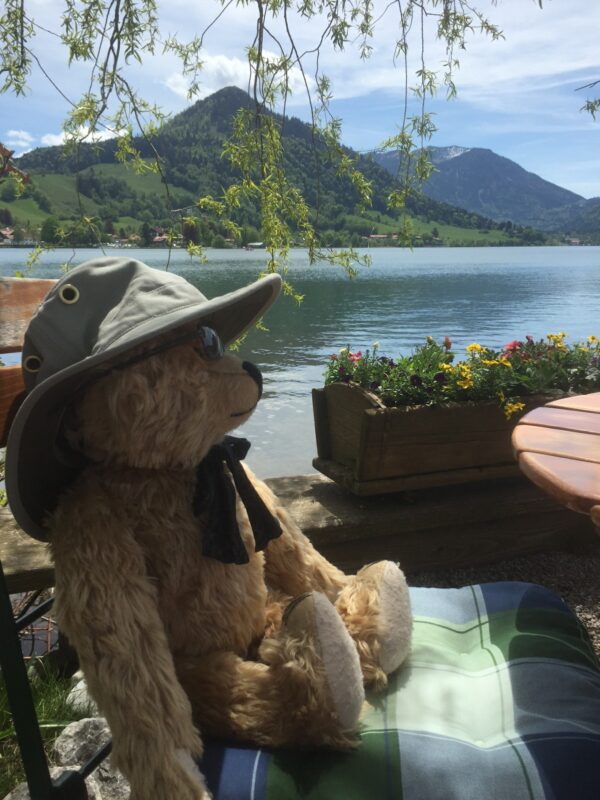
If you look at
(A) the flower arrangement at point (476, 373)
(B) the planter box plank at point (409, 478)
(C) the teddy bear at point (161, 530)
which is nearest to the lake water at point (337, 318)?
(A) the flower arrangement at point (476, 373)

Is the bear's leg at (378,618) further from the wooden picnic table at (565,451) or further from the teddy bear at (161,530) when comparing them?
the wooden picnic table at (565,451)

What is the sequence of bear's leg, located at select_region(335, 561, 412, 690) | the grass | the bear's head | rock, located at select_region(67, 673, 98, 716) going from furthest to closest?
rock, located at select_region(67, 673, 98, 716), the grass, bear's leg, located at select_region(335, 561, 412, 690), the bear's head

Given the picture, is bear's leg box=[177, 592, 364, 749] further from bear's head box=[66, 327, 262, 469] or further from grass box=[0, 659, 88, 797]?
grass box=[0, 659, 88, 797]

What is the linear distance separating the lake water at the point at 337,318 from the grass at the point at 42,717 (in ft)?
6.23

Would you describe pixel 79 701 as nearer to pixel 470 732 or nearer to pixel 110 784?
pixel 110 784

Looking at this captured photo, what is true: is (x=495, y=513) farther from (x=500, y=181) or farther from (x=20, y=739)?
(x=500, y=181)

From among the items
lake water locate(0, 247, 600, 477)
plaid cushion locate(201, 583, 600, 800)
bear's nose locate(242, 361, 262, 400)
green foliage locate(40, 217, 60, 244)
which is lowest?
lake water locate(0, 247, 600, 477)

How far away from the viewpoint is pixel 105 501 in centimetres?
128

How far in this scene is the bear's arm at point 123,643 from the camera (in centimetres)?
111

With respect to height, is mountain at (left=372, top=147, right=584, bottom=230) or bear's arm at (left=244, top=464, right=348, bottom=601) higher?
mountain at (left=372, top=147, right=584, bottom=230)

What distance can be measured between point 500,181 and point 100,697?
574ft

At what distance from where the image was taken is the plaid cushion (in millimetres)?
1289

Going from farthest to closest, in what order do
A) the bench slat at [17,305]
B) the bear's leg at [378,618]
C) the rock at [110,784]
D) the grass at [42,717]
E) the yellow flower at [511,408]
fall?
1. the yellow flower at [511,408]
2. the grass at [42,717]
3. the rock at [110,784]
4. the bear's leg at [378,618]
5. the bench slat at [17,305]

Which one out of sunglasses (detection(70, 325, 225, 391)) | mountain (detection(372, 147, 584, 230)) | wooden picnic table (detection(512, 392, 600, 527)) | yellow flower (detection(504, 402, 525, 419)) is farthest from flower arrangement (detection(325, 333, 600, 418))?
mountain (detection(372, 147, 584, 230))
